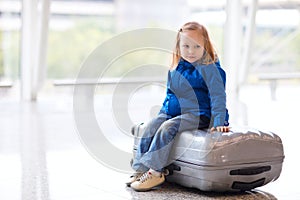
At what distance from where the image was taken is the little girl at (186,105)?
350cm

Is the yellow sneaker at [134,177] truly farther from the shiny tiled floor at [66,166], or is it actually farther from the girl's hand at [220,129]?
the girl's hand at [220,129]

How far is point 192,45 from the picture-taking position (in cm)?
362

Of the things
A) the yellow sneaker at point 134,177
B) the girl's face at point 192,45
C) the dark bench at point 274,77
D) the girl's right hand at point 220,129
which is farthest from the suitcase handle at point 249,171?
the dark bench at point 274,77

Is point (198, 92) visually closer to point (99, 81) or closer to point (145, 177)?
point (145, 177)

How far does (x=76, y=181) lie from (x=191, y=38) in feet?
3.89

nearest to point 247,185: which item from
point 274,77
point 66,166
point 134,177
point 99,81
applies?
point 134,177

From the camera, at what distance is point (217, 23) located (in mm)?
10000

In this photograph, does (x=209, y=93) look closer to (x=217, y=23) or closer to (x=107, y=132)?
(x=107, y=132)

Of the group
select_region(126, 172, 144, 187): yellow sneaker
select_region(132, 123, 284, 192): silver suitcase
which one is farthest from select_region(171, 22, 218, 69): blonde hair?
select_region(126, 172, 144, 187): yellow sneaker

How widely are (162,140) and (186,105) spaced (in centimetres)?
27

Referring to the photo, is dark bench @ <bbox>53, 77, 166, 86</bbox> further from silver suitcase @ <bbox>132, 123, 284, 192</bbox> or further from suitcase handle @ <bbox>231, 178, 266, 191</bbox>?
suitcase handle @ <bbox>231, 178, 266, 191</bbox>

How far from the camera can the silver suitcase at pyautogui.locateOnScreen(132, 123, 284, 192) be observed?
3.31m

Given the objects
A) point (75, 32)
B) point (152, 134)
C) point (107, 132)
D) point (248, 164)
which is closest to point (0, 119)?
point (107, 132)

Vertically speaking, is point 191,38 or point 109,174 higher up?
point 191,38
